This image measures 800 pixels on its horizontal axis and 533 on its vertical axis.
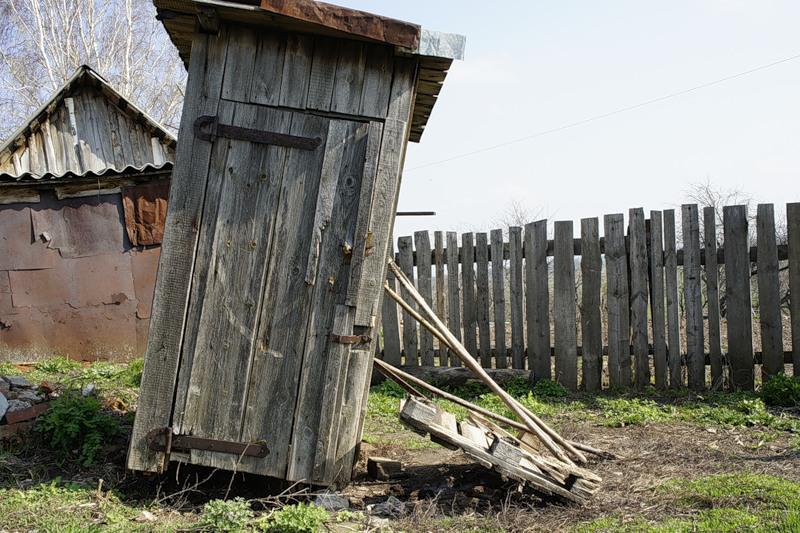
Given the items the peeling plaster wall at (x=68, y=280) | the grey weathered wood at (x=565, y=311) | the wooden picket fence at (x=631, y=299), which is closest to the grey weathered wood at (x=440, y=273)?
the wooden picket fence at (x=631, y=299)

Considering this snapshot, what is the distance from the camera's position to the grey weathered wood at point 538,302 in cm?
862

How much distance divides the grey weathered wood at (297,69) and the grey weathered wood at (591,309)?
15.8 ft

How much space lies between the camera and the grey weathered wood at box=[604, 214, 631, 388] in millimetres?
8227

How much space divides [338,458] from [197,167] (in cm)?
216

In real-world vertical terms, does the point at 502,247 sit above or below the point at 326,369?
above

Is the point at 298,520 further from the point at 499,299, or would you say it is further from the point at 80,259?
the point at 80,259

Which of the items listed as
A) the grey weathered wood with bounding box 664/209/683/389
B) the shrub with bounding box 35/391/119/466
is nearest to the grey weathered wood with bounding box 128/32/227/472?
the shrub with bounding box 35/391/119/466

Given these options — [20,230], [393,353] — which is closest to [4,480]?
[393,353]

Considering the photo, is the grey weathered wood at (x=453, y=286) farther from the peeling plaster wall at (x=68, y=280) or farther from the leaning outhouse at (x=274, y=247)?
the peeling plaster wall at (x=68, y=280)

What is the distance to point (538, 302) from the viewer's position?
28.4 feet

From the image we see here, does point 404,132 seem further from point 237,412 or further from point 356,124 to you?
point 237,412

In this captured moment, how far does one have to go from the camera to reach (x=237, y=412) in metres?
4.58

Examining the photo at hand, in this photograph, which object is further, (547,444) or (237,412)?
(547,444)

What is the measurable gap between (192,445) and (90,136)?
9.33 metres
